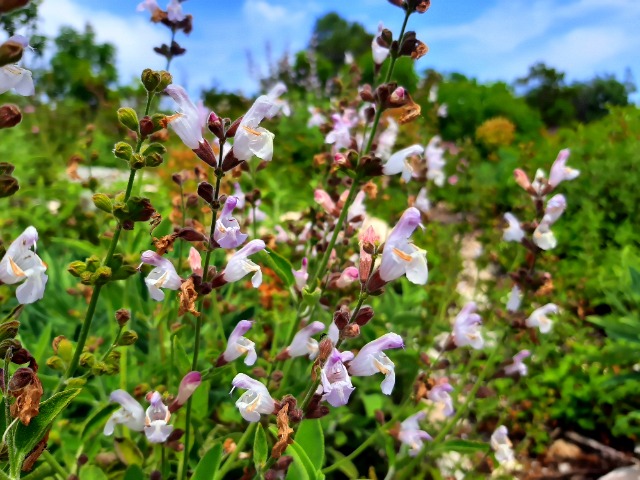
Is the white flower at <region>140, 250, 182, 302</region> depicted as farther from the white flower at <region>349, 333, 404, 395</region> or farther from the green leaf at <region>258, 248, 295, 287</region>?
the white flower at <region>349, 333, 404, 395</region>

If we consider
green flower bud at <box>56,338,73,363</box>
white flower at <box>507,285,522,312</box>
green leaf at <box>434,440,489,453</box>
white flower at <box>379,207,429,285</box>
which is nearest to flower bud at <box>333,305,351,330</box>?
white flower at <box>379,207,429,285</box>

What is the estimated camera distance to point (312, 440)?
4.59 ft

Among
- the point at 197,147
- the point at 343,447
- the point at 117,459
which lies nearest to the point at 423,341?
the point at 343,447

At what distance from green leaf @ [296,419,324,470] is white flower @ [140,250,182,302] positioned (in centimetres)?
51

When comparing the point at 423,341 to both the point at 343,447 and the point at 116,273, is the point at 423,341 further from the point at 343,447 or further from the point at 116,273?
the point at 116,273

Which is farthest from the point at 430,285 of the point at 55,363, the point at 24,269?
the point at 24,269

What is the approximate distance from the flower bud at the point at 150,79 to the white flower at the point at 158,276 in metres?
0.34

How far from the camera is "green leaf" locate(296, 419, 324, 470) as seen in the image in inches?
53.9

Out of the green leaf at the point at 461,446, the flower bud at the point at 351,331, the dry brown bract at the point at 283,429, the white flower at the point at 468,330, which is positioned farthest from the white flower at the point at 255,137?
the green leaf at the point at 461,446

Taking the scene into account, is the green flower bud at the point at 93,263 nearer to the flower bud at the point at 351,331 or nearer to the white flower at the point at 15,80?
the white flower at the point at 15,80

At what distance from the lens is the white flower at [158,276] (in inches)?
45.3

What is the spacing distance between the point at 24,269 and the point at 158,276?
0.31 metres

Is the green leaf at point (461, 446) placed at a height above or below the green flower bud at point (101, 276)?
below

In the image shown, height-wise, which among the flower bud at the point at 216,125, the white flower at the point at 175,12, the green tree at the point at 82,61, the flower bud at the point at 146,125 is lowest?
the flower bud at the point at 146,125
